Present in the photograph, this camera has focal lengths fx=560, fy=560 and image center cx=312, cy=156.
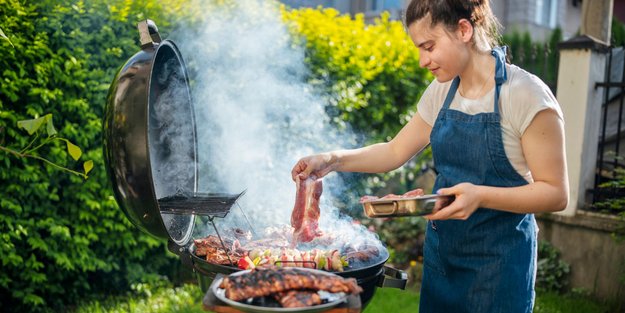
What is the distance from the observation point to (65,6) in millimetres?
4391

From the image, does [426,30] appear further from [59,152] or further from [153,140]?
[59,152]

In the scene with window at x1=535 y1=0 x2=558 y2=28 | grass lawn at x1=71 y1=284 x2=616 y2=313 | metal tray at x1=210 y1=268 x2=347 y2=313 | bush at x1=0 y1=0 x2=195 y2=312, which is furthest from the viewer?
window at x1=535 y1=0 x2=558 y2=28

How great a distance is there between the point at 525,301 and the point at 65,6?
12.8 ft

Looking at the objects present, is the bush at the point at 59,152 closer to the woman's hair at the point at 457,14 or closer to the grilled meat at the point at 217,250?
the grilled meat at the point at 217,250

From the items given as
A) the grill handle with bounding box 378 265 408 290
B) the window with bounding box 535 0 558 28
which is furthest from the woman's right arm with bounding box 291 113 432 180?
the window with bounding box 535 0 558 28

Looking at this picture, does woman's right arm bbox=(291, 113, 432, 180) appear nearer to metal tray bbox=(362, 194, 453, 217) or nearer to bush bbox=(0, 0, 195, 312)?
metal tray bbox=(362, 194, 453, 217)

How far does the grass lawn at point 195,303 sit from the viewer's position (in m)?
4.80

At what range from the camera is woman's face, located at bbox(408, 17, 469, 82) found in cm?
232

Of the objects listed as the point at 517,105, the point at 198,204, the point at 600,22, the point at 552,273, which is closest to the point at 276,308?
the point at 198,204

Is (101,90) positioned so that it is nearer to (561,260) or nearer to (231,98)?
(231,98)

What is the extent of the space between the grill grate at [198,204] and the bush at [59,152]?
5.96 feet

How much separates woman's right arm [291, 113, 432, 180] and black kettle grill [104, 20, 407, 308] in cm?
45

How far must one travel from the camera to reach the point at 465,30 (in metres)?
2.32

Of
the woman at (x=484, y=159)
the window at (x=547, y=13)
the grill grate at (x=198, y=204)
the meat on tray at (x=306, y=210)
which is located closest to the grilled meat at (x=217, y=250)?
the grill grate at (x=198, y=204)
